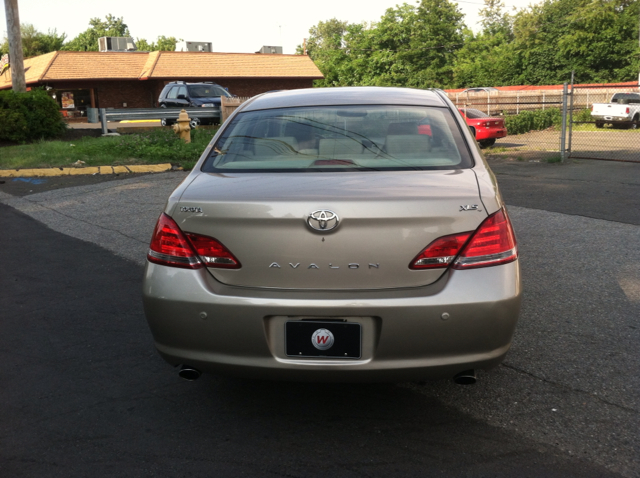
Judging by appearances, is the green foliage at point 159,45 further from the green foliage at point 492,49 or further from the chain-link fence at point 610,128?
the chain-link fence at point 610,128

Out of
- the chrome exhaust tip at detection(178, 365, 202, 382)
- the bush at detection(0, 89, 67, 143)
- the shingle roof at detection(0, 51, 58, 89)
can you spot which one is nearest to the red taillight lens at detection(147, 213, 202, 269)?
the chrome exhaust tip at detection(178, 365, 202, 382)

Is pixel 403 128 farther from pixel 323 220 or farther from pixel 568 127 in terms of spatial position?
pixel 568 127

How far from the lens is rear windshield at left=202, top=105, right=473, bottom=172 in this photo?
→ 132 inches

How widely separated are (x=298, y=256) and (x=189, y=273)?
1.68ft

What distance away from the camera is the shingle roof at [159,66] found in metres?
40.0

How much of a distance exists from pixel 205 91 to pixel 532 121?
13.4 m

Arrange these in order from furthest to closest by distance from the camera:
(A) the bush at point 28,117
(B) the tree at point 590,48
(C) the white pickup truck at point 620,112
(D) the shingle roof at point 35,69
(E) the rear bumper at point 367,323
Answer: (B) the tree at point 590,48, (D) the shingle roof at point 35,69, (C) the white pickup truck at point 620,112, (A) the bush at point 28,117, (E) the rear bumper at point 367,323

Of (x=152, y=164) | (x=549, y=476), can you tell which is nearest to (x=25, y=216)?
(x=152, y=164)

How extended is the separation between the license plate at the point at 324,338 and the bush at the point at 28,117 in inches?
620

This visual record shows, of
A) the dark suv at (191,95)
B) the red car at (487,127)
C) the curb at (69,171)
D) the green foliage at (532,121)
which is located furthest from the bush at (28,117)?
the green foliage at (532,121)

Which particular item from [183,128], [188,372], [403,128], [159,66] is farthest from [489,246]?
[159,66]

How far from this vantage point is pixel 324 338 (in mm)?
2764

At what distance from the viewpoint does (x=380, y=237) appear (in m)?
2.73

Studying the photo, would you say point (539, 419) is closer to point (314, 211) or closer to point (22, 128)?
point (314, 211)
